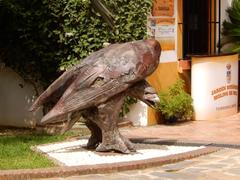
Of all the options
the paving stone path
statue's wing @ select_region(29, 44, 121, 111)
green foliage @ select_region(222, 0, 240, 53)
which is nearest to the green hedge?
statue's wing @ select_region(29, 44, 121, 111)

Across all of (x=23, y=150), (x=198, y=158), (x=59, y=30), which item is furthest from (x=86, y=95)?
(x=59, y=30)

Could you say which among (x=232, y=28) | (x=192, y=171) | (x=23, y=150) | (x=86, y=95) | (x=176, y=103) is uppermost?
(x=232, y=28)

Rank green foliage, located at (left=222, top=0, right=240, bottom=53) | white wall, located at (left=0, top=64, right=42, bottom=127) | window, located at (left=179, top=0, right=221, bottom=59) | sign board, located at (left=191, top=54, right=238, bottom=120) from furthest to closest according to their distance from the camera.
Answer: green foliage, located at (left=222, top=0, right=240, bottom=53) → window, located at (left=179, top=0, right=221, bottom=59) → sign board, located at (left=191, top=54, right=238, bottom=120) → white wall, located at (left=0, top=64, right=42, bottom=127)

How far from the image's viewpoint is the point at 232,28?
13.5 meters

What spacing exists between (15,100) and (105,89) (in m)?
4.26

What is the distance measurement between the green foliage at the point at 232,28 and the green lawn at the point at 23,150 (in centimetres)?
489

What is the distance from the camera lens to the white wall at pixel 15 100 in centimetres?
1136

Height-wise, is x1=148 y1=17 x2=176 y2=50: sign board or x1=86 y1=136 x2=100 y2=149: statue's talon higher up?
x1=148 y1=17 x2=176 y2=50: sign board

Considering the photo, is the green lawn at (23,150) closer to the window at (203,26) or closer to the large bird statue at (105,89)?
the large bird statue at (105,89)

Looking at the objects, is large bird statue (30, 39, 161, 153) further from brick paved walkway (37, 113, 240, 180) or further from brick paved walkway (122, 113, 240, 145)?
brick paved walkway (122, 113, 240, 145)

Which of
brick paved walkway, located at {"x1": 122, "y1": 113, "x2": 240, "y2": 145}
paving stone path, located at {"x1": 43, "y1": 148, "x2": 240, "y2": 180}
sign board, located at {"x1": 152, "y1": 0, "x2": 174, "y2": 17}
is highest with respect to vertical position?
sign board, located at {"x1": 152, "y1": 0, "x2": 174, "y2": 17}

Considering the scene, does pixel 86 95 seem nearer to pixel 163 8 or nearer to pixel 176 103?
pixel 176 103

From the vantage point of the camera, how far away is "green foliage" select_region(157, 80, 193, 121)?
443 inches

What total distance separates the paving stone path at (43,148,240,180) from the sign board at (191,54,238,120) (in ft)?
12.9
